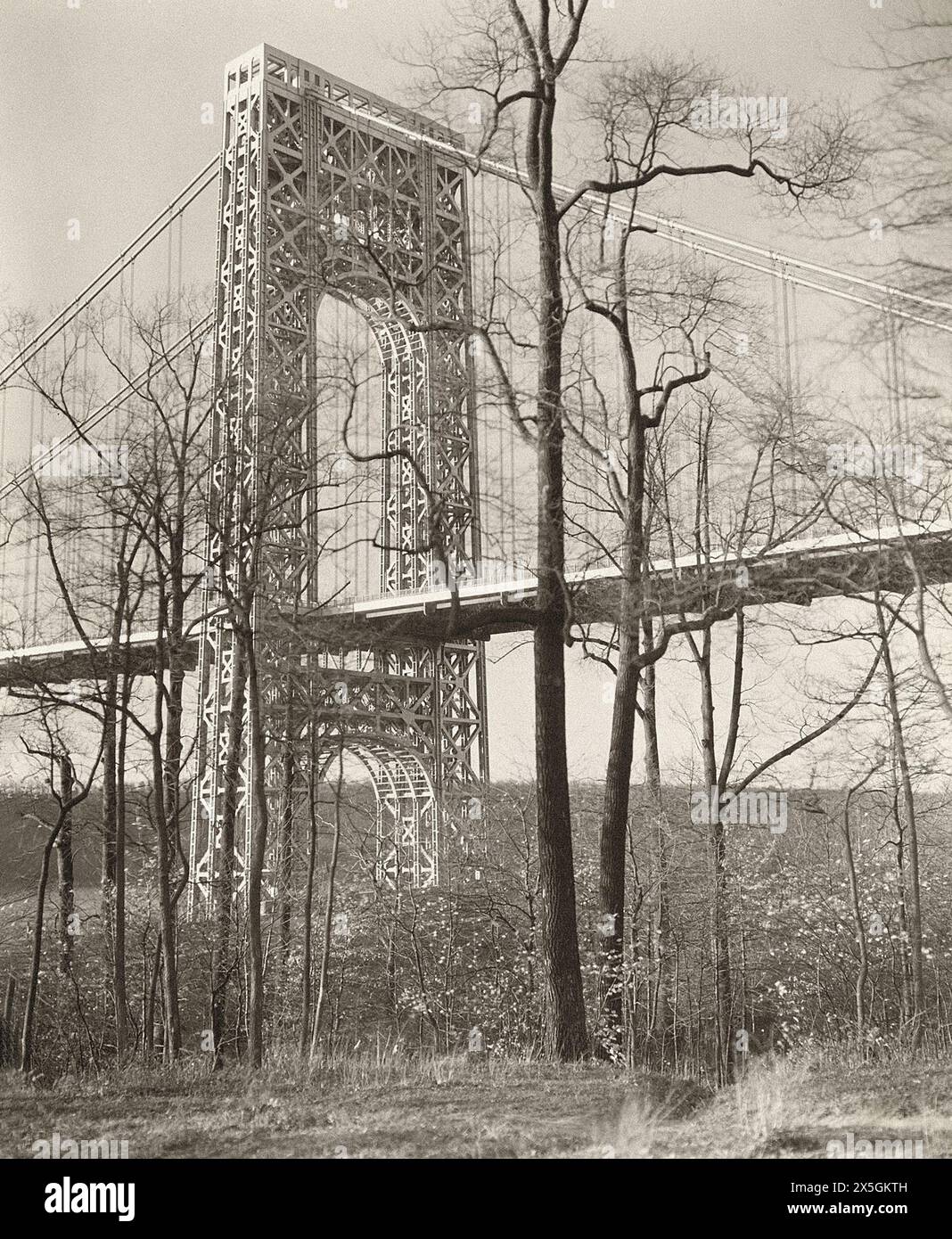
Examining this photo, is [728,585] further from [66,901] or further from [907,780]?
[66,901]

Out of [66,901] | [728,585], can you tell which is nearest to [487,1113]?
[728,585]

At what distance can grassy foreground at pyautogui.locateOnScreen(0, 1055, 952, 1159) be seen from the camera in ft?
21.2

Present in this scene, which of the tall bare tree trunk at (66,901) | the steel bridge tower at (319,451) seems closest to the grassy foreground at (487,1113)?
the steel bridge tower at (319,451)

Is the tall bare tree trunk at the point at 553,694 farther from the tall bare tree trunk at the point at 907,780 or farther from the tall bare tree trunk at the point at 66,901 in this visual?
the tall bare tree trunk at the point at 66,901

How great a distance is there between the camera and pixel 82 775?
18719 millimetres

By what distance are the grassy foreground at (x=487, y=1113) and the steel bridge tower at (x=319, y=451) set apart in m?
3.47

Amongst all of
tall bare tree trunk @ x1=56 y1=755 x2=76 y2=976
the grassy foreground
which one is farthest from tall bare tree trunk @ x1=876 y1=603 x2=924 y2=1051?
tall bare tree trunk @ x1=56 y1=755 x2=76 y2=976

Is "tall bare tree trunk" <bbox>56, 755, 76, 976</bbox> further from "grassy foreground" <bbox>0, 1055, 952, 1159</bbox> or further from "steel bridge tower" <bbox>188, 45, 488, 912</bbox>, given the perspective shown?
"grassy foreground" <bbox>0, 1055, 952, 1159</bbox>

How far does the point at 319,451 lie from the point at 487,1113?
38.6 feet

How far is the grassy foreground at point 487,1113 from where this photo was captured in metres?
6.48

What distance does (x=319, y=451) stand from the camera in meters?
17.5

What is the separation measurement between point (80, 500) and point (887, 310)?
8.96 meters

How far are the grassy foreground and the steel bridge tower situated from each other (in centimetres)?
347
